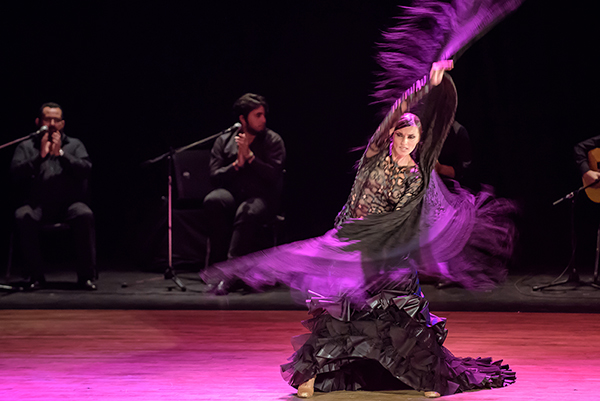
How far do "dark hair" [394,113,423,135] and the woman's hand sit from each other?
22cm

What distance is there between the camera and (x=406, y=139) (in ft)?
9.32

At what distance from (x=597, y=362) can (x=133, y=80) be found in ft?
16.2

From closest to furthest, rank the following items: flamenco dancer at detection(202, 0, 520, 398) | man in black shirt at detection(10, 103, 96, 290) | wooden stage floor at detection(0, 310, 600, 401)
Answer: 1. flamenco dancer at detection(202, 0, 520, 398)
2. wooden stage floor at detection(0, 310, 600, 401)
3. man in black shirt at detection(10, 103, 96, 290)

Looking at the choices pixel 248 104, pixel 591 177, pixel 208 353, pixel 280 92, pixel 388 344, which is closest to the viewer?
pixel 388 344

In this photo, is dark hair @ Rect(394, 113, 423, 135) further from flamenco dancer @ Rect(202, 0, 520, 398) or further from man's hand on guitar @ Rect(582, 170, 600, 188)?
man's hand on guitar @ Rect(582, 170, 600, 188)

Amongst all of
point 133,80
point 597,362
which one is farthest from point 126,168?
point 597,362

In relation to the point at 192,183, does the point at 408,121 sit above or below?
above

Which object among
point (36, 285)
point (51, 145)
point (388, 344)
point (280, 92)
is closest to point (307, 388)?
point (388, 344)

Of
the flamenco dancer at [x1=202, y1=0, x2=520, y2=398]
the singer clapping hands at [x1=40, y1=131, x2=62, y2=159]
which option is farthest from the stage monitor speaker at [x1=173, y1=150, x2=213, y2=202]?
the flamenco dancer at [x1=202, y1=0, x2=520, y2=398]

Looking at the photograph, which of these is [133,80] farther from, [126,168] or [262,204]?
[262,204]

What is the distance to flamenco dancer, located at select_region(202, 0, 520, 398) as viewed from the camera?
2814 mm

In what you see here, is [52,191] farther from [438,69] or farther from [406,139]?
[438,69]

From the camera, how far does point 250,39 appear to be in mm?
6691

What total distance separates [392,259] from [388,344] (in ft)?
1.11
